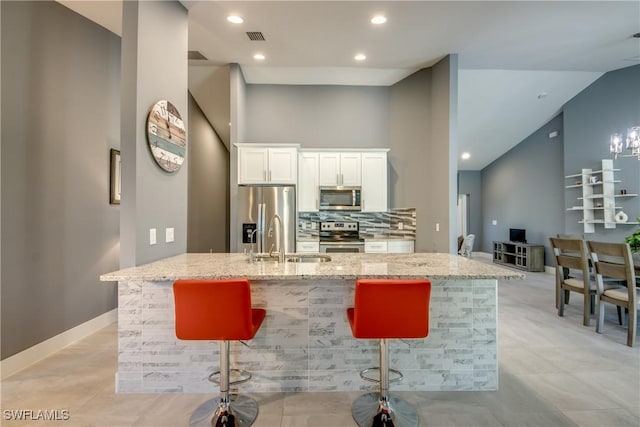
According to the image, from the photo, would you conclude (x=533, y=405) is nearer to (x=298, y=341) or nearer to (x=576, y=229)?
(x=298, y=341)

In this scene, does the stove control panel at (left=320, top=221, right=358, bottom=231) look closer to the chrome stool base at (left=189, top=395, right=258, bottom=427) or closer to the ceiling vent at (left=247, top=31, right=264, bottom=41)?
the ceiling vent at (left=247, top=31, right=264, bottom=41)

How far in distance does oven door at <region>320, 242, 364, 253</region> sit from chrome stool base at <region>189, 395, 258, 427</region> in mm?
2656

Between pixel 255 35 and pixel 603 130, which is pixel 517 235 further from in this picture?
pixel 255 35

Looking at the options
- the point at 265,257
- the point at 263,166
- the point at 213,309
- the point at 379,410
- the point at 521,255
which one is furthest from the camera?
the point at 521,255

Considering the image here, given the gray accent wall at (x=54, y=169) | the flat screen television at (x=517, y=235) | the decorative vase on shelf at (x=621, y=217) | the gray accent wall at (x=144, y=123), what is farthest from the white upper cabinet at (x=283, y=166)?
the flat screen television at (x=517, y=235)

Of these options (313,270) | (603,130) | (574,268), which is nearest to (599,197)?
(603,130)

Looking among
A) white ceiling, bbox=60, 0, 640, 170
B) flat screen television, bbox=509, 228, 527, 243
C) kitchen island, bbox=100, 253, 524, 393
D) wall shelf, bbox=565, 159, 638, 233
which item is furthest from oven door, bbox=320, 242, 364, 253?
flat screen television, bbox=509, 228, 527, 243

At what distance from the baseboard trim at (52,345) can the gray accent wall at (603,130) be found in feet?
25.5

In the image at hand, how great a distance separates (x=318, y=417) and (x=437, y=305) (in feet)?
3.64

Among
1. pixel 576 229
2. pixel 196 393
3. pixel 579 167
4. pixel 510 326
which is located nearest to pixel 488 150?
pixel 579 167

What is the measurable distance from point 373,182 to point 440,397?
3.11 m

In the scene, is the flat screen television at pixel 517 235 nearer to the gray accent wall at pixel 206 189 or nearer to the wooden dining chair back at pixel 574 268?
the wooden dining chair back at pixel 574 268

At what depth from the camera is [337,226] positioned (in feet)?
16.1

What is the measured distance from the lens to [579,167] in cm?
565
